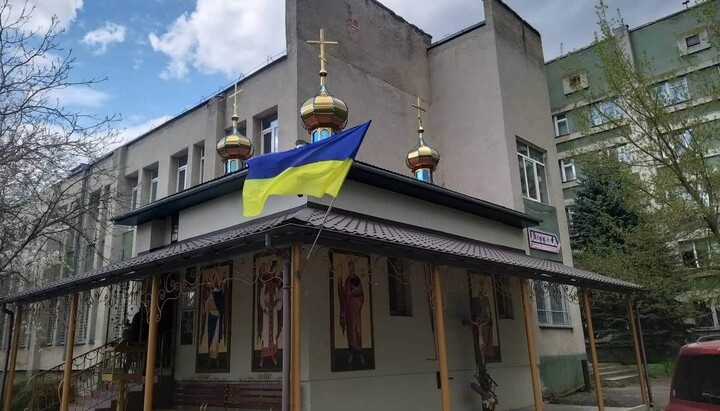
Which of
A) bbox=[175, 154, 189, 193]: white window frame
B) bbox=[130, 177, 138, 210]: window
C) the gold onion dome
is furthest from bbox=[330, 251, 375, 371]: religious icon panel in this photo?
bbox=[130, 177, 138, 210]: window

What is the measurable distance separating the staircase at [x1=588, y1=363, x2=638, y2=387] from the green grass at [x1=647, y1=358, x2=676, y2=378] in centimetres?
66

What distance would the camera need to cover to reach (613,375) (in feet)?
62.7

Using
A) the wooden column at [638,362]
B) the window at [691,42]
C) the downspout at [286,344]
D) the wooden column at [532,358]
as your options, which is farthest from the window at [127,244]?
the window at [691,42]

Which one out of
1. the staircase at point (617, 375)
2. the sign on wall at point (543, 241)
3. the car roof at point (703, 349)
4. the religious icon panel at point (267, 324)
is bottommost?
the staircase at point (617, 375)

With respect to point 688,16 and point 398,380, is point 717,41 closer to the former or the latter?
point 398,380

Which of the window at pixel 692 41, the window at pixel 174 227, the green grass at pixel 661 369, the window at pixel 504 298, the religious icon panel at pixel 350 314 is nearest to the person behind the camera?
the religious icon panel at pixel 350 314

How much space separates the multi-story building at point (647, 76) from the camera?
1545 cm

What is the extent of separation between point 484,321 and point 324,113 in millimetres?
6254

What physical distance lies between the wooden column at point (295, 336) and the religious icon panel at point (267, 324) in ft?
10.0

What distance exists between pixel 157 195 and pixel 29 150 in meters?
6.27

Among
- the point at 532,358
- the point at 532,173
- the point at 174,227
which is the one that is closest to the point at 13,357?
the point at 174,227

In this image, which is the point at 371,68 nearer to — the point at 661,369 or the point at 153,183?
the point at 153,183

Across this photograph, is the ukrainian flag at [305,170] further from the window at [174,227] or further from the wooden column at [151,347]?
the window at [174,227]

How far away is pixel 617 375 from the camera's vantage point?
19.2 m
